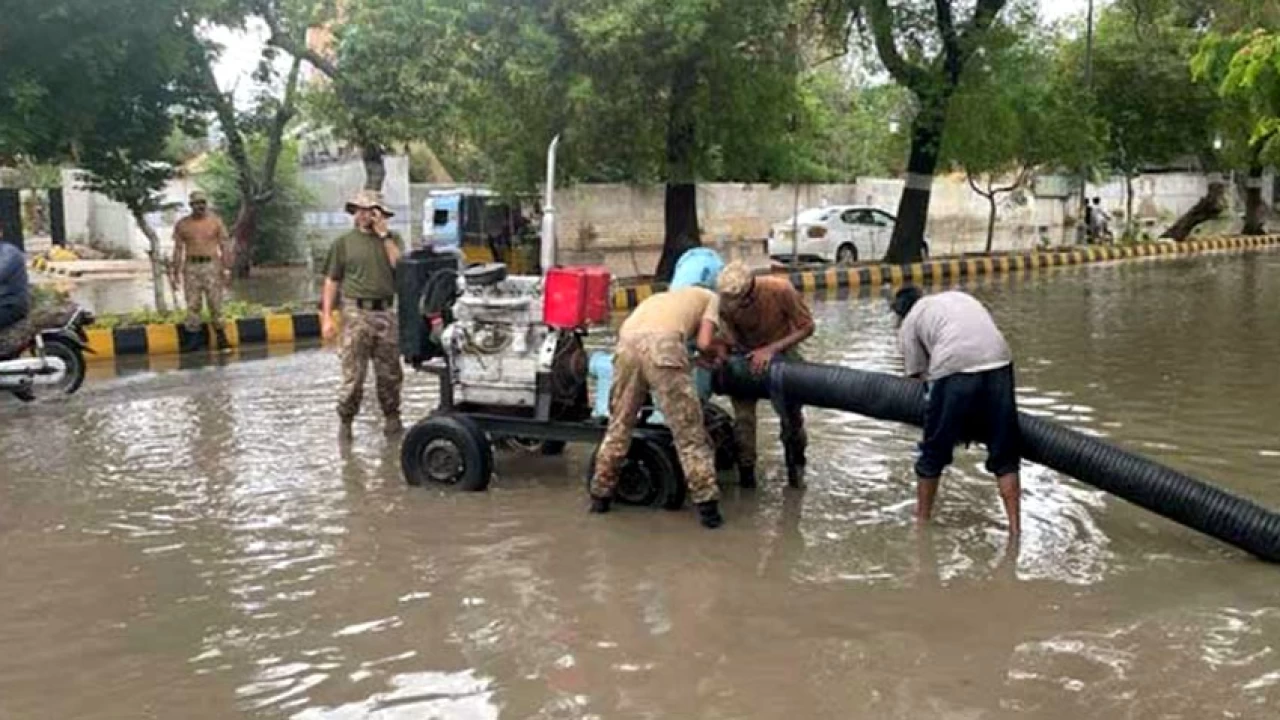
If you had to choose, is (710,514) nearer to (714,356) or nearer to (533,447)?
(714,356)

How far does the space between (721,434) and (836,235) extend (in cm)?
1913

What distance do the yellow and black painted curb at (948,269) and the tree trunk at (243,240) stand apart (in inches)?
263

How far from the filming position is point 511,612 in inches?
205

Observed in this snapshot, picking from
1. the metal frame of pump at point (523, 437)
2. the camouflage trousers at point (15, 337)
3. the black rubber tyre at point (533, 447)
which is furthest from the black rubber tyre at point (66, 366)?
the metal frame of pump at point (523, 437)

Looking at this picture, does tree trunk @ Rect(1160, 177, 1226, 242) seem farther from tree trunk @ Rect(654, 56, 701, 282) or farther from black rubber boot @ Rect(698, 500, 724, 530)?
black rubber boot @ Rect(698, 500, 724, 530)

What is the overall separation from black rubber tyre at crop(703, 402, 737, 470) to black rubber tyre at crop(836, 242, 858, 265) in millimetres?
18915

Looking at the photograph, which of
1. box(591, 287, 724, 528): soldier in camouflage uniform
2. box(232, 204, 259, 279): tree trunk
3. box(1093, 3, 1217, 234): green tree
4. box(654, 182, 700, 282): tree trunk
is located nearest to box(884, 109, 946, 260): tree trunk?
box(654, 182, 700, 282): tree trunk

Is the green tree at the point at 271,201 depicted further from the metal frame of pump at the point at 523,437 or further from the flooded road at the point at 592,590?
the metal frame of pump at the point at 523,437

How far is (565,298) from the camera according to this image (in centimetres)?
693

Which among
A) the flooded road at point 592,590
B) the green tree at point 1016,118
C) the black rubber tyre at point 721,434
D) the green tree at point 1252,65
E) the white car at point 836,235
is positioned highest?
the green tree at point 1016,118

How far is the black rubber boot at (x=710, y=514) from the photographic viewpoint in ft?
21.0

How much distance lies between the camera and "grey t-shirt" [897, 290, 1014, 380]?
6.06 m

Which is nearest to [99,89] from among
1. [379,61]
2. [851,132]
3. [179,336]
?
[179,336]

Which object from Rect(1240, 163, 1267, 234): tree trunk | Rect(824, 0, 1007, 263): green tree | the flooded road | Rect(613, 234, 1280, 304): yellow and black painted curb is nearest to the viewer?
the flooded road
